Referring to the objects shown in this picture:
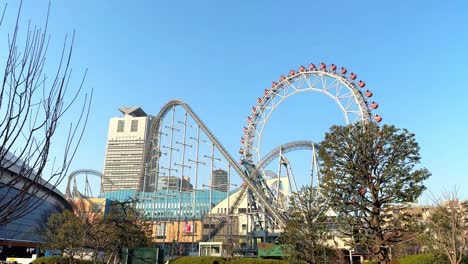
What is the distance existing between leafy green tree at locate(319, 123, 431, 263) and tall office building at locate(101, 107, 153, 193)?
140373 millimetres

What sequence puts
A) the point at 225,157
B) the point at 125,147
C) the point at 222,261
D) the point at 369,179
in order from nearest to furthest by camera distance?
the point at 369,179, the point at 222,261, the point at 225,157, the point at 125,147

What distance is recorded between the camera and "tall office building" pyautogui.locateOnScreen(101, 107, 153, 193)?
152 meters

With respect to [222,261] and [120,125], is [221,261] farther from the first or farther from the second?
[120,125]

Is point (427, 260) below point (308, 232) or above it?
below

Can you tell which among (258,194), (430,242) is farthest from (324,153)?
(258,194)

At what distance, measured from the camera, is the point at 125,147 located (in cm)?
15425

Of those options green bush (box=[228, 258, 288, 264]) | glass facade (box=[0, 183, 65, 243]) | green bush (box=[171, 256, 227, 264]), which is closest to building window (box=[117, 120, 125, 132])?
glass facade (box=[0, 183, 65, 243])

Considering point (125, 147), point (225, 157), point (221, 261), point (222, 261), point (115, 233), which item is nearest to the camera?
point (115, 233)

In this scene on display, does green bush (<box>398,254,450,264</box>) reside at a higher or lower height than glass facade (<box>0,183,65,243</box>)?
lower

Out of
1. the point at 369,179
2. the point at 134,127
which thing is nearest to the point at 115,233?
the point at 369,179

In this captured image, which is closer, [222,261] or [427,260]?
[427,260]

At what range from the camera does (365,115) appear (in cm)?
3978

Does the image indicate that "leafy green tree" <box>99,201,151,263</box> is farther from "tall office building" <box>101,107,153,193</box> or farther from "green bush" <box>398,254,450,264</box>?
"tall office building" <box>101,107,153,193</box>

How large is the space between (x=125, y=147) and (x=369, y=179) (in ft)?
486
